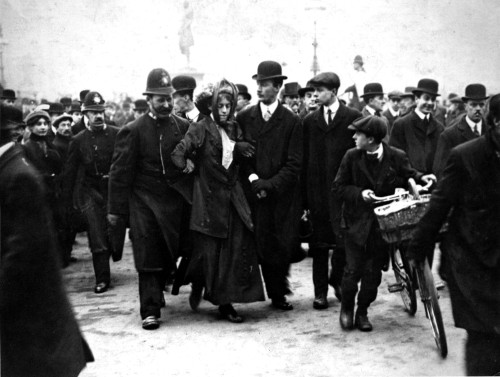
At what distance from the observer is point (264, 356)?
6.08m

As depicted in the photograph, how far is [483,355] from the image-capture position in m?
4.21

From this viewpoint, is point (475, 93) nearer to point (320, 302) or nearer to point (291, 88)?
point (320, 302)

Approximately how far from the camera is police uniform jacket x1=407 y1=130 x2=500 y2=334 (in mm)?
4223

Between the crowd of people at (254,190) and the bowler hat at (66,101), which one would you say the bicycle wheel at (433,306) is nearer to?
the crowd of people at (254,190)

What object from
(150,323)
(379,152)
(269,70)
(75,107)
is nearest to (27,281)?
(150,323)

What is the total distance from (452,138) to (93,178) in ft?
15.4

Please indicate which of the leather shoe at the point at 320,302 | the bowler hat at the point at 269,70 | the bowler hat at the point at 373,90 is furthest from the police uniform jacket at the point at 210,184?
the bowler hat at the point at 373,90

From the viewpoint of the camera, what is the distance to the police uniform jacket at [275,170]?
301 inches

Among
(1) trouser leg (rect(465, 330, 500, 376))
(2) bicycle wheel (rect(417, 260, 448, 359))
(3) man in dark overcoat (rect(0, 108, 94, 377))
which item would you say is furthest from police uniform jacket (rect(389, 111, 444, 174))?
(3) man in dark overcoat (rect(0, 108, 94, 377))

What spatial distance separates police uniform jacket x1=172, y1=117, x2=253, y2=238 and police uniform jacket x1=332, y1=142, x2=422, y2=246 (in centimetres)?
123

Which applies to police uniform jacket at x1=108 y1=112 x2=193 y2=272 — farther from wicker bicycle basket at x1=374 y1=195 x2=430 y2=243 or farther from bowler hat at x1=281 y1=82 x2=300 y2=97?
bowler hat at x1=281 y1=82 x2=300 y2=97

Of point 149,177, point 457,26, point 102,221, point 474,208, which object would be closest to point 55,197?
point 102,221

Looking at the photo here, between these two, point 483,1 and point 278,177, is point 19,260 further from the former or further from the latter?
point 483,1

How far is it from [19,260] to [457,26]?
5.55 m
